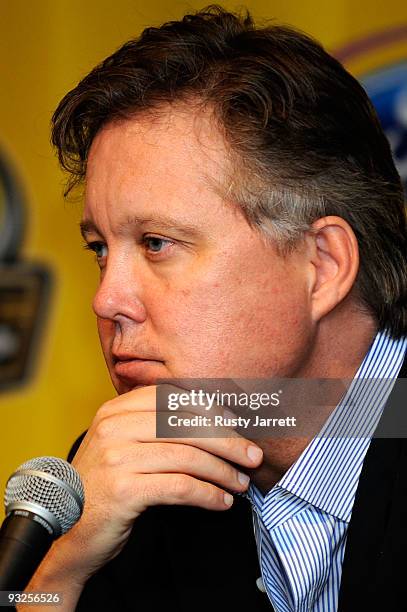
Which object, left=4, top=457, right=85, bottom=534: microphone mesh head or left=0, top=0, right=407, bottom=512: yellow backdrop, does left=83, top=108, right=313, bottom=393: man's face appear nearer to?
left=4, top=457, right=85, bottom=534: microphone mesh head

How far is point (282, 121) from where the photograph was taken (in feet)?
5.88

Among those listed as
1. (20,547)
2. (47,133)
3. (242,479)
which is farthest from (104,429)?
(47,133)

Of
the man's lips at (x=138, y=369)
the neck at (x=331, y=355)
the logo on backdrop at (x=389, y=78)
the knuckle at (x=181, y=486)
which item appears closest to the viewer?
the knuckle at (x=181, y=486)

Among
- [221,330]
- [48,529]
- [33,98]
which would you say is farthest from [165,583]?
[33,98]

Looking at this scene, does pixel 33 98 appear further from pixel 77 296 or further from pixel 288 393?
pixel 288 393

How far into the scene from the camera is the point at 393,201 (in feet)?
6.44

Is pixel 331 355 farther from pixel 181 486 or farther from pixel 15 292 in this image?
pixel 15 292

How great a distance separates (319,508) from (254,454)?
0.21 meters

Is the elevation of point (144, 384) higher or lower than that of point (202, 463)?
higher

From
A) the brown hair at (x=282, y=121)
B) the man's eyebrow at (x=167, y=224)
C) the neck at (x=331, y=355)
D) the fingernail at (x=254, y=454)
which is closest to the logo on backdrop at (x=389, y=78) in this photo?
the brown hair at (x=282, y=121)

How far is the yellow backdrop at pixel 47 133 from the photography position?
283 cm

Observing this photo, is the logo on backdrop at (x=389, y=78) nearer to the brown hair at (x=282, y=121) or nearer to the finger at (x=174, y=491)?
the brown hair at (x=282, y=121)

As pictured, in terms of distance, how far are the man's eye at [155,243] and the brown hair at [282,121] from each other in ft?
0.49

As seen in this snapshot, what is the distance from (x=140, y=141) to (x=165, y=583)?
90cm
